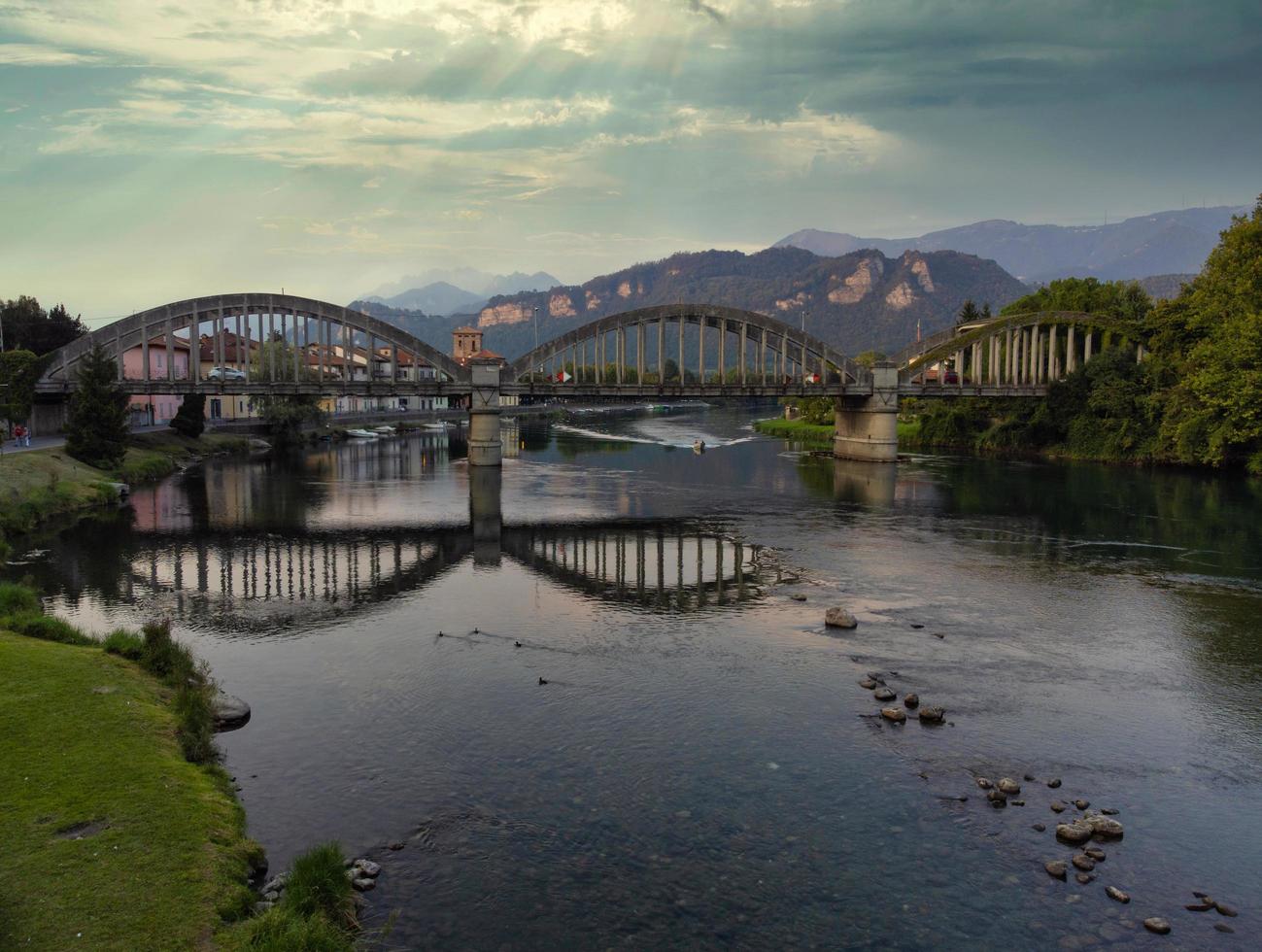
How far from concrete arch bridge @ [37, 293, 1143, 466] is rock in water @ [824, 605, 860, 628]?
179ft

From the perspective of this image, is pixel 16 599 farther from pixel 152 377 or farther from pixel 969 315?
pixel 969 315

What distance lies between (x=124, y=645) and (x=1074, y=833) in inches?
881

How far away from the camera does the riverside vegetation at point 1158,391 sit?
74375mm

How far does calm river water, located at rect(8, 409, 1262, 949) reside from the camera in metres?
14.8

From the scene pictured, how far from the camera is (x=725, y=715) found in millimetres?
22344

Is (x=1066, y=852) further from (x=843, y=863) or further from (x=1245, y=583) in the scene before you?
(x=1245, y=583)

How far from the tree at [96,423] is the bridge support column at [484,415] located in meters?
28.9

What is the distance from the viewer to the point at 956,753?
19844 mm

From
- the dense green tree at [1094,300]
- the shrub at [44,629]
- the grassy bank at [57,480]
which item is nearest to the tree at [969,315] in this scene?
the dense green tree at [1094,300]

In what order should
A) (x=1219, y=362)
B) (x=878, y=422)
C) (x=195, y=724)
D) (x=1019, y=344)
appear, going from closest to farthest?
(x=195, y=724) → (x=1219, y=362) → (x=878, y=422) → (x=1019, y=344)

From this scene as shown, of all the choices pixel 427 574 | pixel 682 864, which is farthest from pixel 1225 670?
pixel 427 574

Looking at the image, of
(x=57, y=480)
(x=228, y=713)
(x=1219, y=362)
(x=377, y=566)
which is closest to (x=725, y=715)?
(x=228, y=713)

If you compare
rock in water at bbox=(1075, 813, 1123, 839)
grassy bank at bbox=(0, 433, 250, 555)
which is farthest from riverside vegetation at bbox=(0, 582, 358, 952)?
grassy bank at bbox=(0, 433, 250, 555)

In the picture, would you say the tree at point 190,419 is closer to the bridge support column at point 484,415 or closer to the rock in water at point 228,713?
the bridge support column at point 484,415
